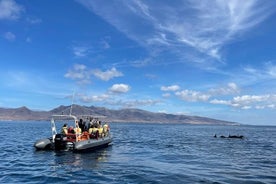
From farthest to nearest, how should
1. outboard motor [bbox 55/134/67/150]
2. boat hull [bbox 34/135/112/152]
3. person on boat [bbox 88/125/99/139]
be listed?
person on boat [bbox 88/125/99/139] → outboard motor [bbox 55/134/67/150] → boat hull [bbox 34/135/112/152]

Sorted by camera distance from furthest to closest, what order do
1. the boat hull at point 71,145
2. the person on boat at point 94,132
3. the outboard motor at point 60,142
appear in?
the person on boat at point 94,132 → the outboard motor at point 60,142 → the boat hull at point 71,145

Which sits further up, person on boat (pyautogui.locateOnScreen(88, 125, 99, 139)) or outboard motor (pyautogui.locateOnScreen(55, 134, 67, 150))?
person on boat (pyautogui.locateOnScreen(88, 125, 99, 139))

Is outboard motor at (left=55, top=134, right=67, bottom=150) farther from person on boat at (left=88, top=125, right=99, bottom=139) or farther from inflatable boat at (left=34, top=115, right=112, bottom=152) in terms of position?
person on boat at (left=88, top=125, right=99, bottom=139)

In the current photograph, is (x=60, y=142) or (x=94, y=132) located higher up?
(x=94, y=132)

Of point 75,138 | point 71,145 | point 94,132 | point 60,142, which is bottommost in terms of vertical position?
point 71,145

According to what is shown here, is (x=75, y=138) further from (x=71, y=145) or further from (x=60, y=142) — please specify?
(x=60, y=142)

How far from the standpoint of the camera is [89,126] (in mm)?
45562

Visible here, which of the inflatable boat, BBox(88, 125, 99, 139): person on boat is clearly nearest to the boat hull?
the inflatable boat

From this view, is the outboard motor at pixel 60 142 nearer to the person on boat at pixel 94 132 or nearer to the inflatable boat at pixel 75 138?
the inflatable boat at pixel 75 138

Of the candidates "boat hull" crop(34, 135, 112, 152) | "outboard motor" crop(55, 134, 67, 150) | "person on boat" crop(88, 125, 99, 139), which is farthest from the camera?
"person on boat" crop(88, 125, 99, 139)

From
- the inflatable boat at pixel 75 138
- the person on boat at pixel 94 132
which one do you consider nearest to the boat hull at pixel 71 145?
the inflatable boat at pixel 75 138

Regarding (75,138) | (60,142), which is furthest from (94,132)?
(60,142)

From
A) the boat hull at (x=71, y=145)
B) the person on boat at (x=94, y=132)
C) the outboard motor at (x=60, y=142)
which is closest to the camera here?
the boat hull at (x=71, y=145)

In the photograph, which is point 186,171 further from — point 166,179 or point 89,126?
point 89,126
